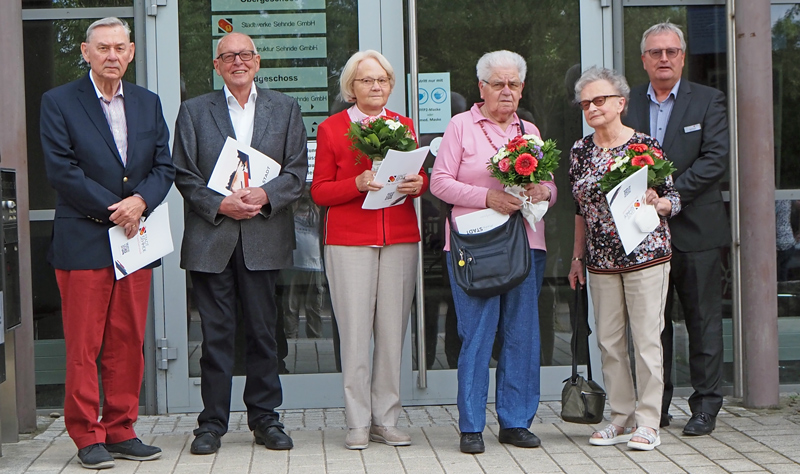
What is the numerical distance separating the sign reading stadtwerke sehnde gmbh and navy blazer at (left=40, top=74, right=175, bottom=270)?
1471 mm

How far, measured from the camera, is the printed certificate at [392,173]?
476 cm

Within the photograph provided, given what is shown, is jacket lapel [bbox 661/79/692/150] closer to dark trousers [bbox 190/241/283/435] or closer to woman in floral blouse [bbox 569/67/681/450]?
woman in floral blouse [bbox 569/67/681/450]

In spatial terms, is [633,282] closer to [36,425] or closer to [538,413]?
[538,413]

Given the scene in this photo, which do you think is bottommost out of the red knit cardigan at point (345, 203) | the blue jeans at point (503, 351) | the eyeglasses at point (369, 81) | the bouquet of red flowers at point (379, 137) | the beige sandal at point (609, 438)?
the beige sandal at point (609, 438)

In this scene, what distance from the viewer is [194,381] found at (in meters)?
6.30

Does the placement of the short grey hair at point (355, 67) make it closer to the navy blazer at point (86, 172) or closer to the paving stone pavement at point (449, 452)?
the navy blazer at point (86, 172)

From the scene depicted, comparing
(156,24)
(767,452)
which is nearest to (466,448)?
(767,452)

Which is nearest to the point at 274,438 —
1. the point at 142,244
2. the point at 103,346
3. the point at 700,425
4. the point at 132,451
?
the point at 132,451

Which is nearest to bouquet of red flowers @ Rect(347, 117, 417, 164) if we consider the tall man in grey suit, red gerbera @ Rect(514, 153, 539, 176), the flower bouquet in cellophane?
the flower bouquet in cellophane

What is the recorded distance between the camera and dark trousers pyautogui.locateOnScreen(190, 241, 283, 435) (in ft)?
16.7

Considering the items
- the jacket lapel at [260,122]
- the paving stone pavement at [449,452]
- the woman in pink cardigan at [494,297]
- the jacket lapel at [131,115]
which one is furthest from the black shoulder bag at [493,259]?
the jacket lapel at [131,115]

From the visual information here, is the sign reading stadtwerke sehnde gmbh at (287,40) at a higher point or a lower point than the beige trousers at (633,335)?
higher

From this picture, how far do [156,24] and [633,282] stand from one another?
3.39 meters

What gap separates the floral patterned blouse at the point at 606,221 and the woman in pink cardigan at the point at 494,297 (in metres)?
0.19
